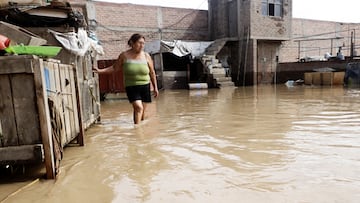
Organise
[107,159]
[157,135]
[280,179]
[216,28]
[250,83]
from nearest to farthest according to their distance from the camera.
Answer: [280,179] < [107,159] < [157,135] < [250,83] < [216,28]

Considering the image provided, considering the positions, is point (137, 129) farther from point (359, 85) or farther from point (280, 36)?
point (280, 36)

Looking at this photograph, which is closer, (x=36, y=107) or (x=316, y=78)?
(x=36, y=107)

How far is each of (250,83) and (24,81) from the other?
647 inches

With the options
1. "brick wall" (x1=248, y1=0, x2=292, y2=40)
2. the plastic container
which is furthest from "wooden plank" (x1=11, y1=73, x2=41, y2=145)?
"brick wall" (x1=248, y1=0, x2=292, y2=40)

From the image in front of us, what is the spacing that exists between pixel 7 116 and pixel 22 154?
1.10 ft

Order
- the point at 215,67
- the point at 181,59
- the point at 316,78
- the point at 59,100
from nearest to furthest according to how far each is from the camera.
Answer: the point at 59,100
the point at 316,78
the point at 215,67
the point at 181,59

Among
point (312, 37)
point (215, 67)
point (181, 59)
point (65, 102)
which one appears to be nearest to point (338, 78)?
point (215, 67)

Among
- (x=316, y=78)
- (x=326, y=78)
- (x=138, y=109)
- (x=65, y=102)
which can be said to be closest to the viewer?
(x=65, y=102)

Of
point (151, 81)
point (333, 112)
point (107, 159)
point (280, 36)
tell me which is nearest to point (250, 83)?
point (280, 36)

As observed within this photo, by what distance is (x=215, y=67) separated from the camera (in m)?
17.1

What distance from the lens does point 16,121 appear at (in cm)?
243

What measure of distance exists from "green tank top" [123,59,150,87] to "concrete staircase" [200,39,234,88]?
11.8 metres

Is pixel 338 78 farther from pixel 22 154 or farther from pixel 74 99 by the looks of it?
pixel 22 154

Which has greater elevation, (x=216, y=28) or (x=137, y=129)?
(x=216, y=28)
